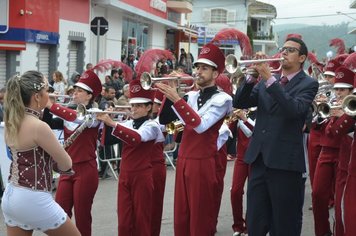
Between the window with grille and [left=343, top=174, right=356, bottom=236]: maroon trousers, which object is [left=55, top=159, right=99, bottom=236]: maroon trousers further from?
the window with grille

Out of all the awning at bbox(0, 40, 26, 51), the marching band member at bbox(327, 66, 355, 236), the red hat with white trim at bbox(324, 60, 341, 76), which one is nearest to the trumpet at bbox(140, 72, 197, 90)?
the marching band member at bbox(327, 66, 355, 236)

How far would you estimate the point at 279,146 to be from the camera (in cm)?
537

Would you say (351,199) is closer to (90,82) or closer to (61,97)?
(90,82)

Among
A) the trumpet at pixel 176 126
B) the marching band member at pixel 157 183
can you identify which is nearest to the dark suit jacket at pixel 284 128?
the trumpet at pixel 176 126

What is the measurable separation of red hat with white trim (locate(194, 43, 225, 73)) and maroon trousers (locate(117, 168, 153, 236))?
1339 millimetres

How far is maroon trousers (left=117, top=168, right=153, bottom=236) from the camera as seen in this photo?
643 centimetres

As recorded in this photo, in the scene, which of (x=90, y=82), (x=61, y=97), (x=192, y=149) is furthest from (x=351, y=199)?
(x=61, y=97)

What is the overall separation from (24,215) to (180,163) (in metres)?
1.76

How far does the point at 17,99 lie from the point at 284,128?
2.26m

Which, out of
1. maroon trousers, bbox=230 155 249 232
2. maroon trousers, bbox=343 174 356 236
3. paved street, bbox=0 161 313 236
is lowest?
paved street, bbox=0 161 313 236

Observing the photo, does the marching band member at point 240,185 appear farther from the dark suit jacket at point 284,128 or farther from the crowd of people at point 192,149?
the dark suit jacket at point 284,128

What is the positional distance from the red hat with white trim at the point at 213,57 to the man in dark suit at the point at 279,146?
52cm

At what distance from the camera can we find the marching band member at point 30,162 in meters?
4.82

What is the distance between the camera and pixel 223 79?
7336 mm
